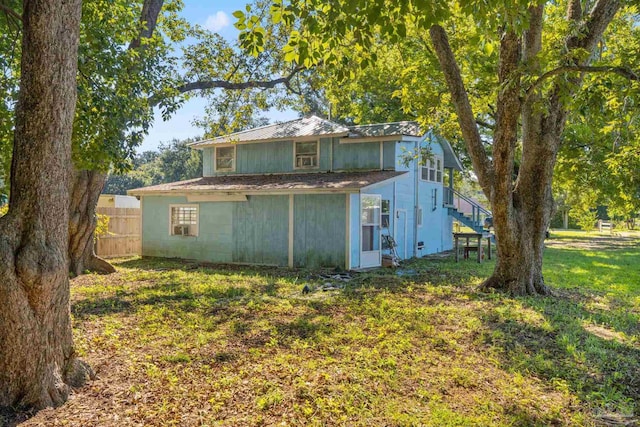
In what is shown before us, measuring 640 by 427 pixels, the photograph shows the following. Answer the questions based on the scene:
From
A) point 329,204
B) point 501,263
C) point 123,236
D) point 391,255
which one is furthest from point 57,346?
point 123,236

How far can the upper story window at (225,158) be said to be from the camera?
17.5m

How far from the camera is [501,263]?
924 cm

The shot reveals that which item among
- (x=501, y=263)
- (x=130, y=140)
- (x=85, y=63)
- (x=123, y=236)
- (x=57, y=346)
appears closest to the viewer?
(x=57, y=346)

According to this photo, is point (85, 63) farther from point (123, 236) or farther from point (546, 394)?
point (123, 236)

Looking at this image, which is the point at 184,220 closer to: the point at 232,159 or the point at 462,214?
the point at 232,159

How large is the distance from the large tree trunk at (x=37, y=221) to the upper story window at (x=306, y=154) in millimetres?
12392

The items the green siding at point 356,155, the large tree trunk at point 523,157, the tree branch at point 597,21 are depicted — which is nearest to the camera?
the tree branch at point 597,21

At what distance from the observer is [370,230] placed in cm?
1402

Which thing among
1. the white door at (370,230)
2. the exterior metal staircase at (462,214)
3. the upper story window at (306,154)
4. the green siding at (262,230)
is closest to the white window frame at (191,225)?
the green siding at (262,230)

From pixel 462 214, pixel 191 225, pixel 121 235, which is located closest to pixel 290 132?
pixel 191 225

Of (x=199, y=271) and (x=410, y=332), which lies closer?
(x=410, y=332)

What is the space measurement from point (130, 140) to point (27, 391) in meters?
4.94

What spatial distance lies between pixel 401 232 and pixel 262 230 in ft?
16.9

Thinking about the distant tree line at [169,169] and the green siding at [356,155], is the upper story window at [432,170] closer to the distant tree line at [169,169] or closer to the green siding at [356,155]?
the green siding at [356,155]
